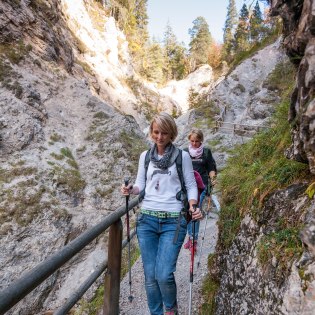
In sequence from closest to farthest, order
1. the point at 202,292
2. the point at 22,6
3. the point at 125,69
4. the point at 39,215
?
the point at 202,292 < the point at 39,215 < the point at 22,6 < the point at 125,69

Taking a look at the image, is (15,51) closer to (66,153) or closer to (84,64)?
(66,153)

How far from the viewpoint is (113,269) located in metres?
3.43

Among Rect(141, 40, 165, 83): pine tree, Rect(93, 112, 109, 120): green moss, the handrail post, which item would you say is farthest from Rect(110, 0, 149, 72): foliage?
the handrail post

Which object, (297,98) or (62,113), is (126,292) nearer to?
(297,98)

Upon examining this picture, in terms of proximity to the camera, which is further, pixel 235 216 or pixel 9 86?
pixel 9 86

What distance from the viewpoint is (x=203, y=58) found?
206 ft

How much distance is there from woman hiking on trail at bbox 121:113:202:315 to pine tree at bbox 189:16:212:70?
63.3 meters

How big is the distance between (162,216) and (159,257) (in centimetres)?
44

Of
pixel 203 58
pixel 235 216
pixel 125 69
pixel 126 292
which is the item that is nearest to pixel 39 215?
pixel 126 292

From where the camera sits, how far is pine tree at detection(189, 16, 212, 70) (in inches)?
2486

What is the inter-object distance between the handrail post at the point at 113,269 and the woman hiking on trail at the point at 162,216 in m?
0.28

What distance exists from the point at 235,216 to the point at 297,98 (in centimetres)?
154

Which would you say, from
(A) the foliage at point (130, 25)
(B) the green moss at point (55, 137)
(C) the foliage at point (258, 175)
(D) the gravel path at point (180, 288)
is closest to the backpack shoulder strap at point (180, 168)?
(C) the foliage at point (258, 175)

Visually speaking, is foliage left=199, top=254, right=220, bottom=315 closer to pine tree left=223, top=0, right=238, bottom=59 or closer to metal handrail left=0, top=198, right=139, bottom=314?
metal handrail left=0, top=198, right=139, bottom=314
